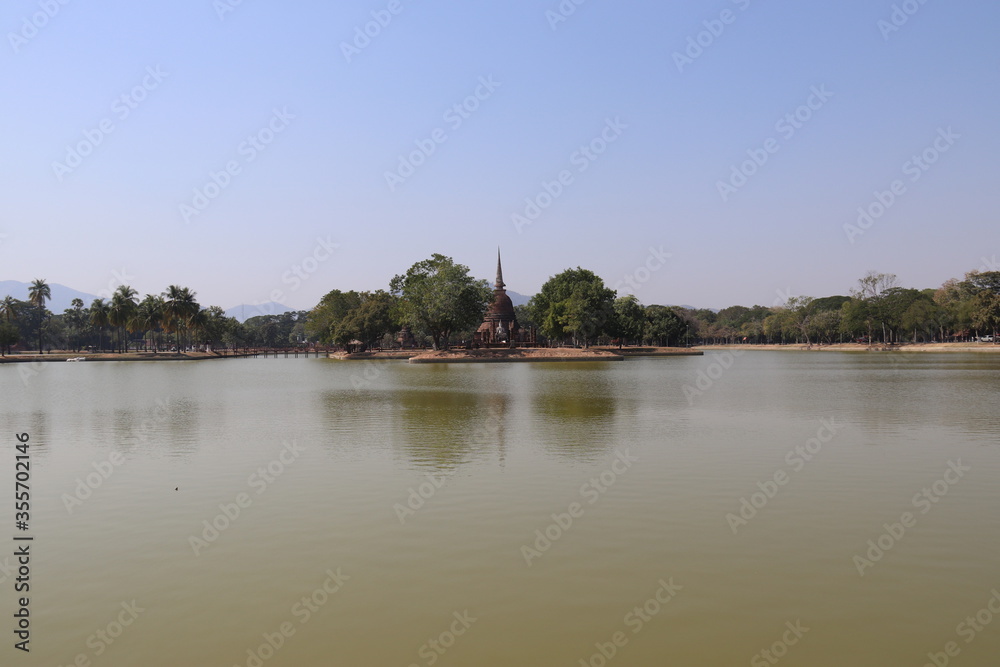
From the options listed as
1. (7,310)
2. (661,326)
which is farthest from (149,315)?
(661,326)

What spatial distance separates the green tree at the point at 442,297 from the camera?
89.1 metres

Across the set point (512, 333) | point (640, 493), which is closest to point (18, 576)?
point (640, 493)

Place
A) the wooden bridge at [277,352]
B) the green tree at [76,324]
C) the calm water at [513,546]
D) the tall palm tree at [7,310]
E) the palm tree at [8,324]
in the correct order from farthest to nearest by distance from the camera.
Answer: the green tree at [76,324], the wooden bridge at [277,352], the tall palm tree at [7,310], the palm tree at [8,324], the calm water at [513,546]

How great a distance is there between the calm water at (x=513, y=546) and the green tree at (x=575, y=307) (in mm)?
76004

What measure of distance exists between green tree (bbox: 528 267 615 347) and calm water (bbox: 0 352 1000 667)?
249 feet

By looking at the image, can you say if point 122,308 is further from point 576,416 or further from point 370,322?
point 576,416

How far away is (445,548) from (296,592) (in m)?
2.34

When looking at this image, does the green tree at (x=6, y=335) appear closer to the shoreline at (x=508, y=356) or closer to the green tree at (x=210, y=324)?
the green tree at (x=210, y=324)

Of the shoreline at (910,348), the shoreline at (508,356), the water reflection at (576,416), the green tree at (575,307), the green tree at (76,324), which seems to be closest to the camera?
the water reflection at (576,416)

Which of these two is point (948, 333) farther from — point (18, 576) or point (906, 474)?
point (18, 576)

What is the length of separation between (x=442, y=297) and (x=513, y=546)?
79.1 metres

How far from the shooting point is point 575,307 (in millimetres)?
98438

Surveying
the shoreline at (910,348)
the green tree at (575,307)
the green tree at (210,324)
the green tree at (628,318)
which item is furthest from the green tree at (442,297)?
the shoreline at (910,348)

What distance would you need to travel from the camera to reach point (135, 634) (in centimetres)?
742
